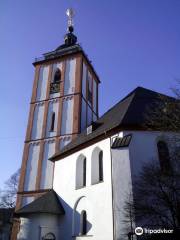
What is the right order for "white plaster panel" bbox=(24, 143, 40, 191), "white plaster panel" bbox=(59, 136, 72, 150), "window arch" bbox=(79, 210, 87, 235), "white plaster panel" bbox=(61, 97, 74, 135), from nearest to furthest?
"window arch" bbox=(79, 210, 87, 235), "white plaster panel" bbox=(24, 143, 40, 191), "white plaster panel" bbox=(59, 136, 72, 150), "white plaster panel" bbox=(61, 97, 74, 135)

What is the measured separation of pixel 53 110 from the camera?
1024 inches

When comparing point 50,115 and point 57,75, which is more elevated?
point 57,75

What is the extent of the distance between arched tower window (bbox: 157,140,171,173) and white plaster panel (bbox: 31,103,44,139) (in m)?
13.1

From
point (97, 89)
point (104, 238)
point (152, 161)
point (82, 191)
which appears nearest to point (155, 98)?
point (152, 161)

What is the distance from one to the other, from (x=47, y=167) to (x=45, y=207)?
6.52m

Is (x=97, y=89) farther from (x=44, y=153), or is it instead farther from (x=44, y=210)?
(x=44, y=210)

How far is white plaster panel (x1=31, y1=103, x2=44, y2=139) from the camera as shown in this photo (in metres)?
25.1

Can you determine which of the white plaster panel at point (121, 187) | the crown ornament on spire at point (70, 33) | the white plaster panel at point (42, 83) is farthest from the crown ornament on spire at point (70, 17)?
the white plaster panel at point (121, 187)

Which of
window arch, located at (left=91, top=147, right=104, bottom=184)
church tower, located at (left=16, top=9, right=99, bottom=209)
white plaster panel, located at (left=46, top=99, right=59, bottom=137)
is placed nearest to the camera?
window arch, located at (left=91, top=147, right=104, bottom=184)

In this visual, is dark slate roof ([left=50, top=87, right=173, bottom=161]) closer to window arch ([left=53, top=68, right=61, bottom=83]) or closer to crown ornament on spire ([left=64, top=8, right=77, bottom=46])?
window arch ([left=53, top=68, right=61, bottom=83])

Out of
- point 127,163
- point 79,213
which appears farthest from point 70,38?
point 127,163

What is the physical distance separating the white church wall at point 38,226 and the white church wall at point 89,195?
0.55 m

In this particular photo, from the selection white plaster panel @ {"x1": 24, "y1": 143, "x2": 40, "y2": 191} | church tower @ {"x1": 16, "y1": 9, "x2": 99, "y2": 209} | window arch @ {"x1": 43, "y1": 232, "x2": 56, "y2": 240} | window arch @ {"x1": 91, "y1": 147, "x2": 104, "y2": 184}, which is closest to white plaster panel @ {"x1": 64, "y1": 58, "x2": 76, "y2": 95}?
church tower @ {"x1": 16, "y1": 9, "x2": 99, "y2": 209}

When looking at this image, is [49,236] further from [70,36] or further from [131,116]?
[70,36]
